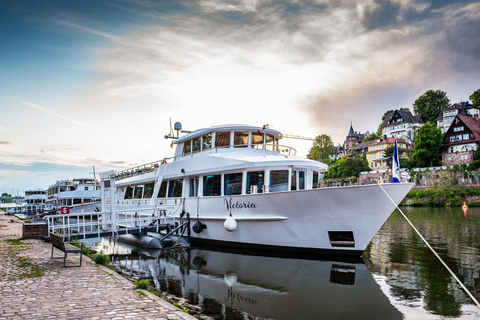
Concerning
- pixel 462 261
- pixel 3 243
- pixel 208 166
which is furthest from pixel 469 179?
pixel 3 243

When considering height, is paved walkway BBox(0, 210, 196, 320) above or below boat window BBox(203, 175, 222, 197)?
below

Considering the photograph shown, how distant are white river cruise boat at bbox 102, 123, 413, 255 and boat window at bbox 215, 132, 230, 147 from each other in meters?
0.01

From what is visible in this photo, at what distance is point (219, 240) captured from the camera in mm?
14258

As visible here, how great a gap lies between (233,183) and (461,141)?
70727 millimetres

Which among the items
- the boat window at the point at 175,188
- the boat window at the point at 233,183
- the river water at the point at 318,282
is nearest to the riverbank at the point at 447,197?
the river water at the point at 318,282

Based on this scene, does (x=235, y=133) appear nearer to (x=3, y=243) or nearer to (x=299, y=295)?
(x=299, y=295)

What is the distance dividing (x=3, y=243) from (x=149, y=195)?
8106 millimetres

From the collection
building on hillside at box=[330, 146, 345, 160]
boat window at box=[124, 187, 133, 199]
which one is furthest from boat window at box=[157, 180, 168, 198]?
building on hillside at box=[330, 146, 345, 160]

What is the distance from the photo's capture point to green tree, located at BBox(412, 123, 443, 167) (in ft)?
228

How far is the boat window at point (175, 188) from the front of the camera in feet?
55.2

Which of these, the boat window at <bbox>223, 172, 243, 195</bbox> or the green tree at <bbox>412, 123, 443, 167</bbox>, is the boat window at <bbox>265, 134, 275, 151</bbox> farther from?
the green tree at <bbox>412, 123, 443, 167</bbox>

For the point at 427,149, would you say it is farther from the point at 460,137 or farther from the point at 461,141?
the point at 460,137

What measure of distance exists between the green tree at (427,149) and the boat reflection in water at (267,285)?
66.2 metres

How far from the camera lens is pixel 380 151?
85438 mm
